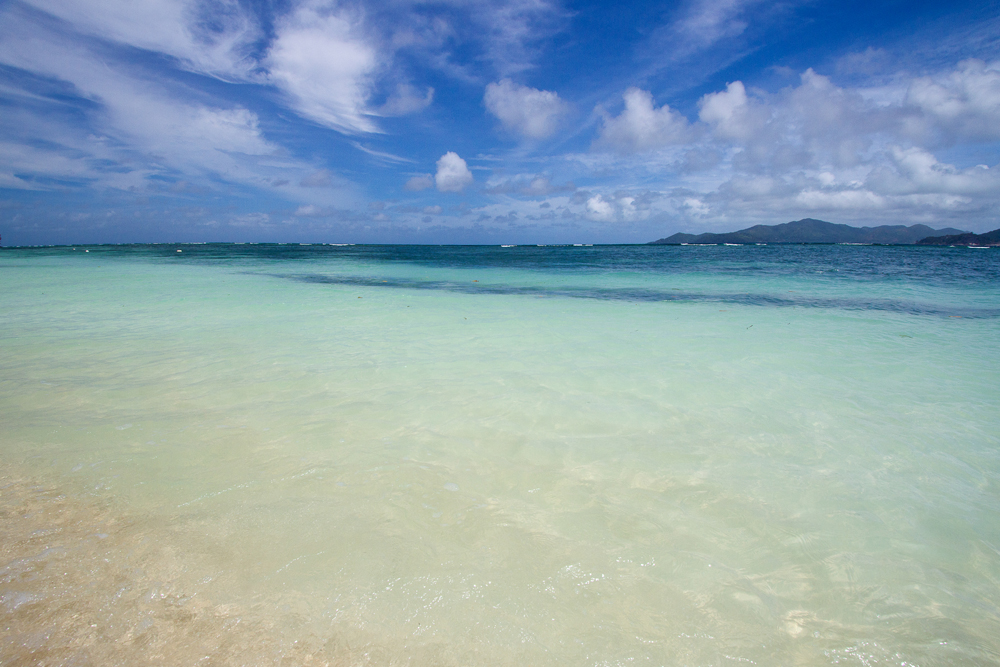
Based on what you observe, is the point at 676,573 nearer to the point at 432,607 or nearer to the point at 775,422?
the point at 432,607

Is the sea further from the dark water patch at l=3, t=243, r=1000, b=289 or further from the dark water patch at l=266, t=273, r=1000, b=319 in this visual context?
the dark water patch at l=3, t=243, r=1000, b=289

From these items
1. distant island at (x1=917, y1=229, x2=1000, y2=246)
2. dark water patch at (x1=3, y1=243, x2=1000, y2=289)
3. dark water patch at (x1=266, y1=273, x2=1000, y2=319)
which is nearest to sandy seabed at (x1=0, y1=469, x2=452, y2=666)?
dark water patch at (x1=266, y1=273, x2=1000, y2=319)

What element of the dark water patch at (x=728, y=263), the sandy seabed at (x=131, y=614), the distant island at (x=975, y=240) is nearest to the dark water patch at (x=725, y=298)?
the dark water patch at (x=728, y=263)

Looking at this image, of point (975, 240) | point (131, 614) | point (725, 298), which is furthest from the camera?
point (975, 240)

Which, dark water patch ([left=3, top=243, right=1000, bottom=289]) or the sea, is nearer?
the sea

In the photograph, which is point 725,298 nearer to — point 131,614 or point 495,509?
point 495,509

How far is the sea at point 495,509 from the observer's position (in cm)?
175

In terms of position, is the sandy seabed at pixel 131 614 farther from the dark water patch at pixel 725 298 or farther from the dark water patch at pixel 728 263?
the dark water patch at pixel 728 263

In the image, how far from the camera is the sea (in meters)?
1.75

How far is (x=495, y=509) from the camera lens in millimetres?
2557

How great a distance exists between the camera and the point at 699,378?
5.06 meters

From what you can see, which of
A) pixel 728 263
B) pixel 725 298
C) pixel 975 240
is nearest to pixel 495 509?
pixel 725 298

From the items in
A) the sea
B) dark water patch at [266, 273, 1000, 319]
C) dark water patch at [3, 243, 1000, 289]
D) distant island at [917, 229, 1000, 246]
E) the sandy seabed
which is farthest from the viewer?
distant island at [917, 229, 1000, 246]

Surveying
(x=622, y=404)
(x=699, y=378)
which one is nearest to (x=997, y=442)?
(x=699, y=378)
